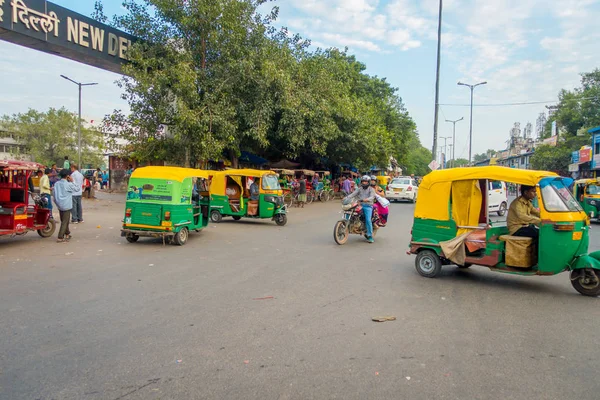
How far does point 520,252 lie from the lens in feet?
21.5

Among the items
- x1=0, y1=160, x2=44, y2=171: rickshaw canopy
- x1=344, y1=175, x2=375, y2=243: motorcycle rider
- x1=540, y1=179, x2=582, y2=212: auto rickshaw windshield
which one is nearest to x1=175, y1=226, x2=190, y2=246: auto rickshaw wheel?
x1=0, y1=160, x2=44, y2=171: rickshaw canopy

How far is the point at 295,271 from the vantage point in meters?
7.81

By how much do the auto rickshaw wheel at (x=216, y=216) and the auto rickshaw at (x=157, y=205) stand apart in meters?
4.97

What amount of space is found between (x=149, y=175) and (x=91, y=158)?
53165 millimetres

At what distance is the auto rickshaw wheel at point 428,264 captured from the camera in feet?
24.5

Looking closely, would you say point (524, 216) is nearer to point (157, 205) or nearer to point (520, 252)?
point (520, 252)

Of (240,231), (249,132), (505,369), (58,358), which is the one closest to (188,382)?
(58,358)

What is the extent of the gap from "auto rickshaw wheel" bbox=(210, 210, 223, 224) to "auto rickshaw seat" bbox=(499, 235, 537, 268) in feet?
36.0

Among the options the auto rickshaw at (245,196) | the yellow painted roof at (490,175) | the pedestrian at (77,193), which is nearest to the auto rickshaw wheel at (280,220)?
the auto rickshaw at (245,196)

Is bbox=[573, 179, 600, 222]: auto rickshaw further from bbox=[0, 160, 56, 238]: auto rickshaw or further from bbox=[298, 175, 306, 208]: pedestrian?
bbox=[0, 160, 56, 238]: auto rickshaw

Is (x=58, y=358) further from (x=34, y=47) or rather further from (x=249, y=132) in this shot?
(x=249, y=132)

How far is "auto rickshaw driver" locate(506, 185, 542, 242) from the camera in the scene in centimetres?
670

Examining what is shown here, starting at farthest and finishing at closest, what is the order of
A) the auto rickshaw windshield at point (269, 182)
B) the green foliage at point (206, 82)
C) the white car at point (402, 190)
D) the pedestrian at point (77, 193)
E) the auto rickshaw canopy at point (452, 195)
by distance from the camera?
the white car at point (402, 190), the green foliage at point (206, 82), the auto rickshaw windshield at point (269, 182), the pedestrian at point (77, 193), the auto rickshaw canopy at point (452, 195)

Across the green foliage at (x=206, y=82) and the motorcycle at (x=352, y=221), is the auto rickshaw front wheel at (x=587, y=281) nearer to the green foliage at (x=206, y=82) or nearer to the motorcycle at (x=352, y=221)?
the motorcycle at (x=352, y=221)
